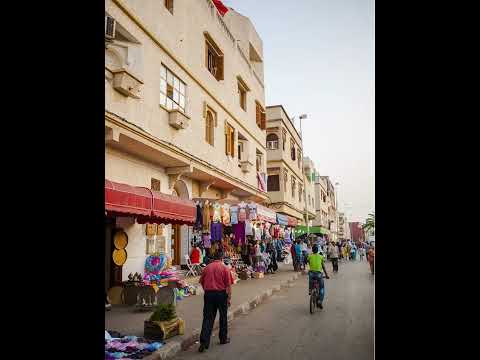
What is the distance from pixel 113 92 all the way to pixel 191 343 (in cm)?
625

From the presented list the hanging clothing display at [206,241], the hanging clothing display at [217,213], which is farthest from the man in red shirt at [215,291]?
the hanging clothing display at [206,241]

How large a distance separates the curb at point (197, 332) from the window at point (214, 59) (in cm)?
947

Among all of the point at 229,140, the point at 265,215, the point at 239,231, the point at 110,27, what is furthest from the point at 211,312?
the point at 229,140

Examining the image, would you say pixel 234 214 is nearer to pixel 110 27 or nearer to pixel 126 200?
pixel 126 200

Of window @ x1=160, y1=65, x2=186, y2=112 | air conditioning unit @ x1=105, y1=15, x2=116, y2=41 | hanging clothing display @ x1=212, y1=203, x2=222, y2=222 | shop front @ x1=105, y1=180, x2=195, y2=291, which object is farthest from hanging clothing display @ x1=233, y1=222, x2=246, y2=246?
air conditioning unit @ x1=105, y1=15, x2=116, y2=41

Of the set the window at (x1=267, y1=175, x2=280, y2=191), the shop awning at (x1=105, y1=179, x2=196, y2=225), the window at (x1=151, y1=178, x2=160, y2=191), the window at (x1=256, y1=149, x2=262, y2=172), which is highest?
the window at (x1=256, y1=149, x2=262, y2=172)

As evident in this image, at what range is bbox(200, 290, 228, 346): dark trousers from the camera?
716 cm

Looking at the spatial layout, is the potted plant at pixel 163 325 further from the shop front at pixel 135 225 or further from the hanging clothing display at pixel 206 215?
the hanging clothing display at pixel 206 215

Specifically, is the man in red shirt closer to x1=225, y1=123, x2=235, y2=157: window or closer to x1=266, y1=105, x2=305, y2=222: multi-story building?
x1=225, y1=123, x2=235, y2=157: window

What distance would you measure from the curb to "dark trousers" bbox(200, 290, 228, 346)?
445 millimetres

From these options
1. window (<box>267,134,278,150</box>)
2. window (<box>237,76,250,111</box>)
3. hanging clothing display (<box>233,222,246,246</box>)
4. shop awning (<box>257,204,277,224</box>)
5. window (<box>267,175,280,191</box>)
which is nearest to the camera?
shop awning (<box>257,204,277,224</box>)
